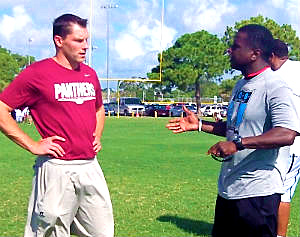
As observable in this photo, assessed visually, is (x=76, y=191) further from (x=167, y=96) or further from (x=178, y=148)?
(x=167, y=96)

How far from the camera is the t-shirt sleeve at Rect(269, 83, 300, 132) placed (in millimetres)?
4066

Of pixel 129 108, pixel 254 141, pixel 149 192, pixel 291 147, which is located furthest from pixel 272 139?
pixel 129 108

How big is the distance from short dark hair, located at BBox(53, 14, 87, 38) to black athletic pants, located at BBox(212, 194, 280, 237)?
5.74 feet

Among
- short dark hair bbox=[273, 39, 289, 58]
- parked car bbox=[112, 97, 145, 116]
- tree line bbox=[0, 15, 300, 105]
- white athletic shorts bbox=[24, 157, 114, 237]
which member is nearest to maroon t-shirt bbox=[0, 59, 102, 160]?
white athletic shorts bbox=[24, 157, 114, 237]

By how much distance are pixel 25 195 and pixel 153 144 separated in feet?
38.1

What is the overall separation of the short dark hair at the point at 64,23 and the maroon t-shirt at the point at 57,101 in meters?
0.23

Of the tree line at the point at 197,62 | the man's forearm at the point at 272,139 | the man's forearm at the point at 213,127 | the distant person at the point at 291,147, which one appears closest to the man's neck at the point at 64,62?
the man's forearm at the point at 213,127

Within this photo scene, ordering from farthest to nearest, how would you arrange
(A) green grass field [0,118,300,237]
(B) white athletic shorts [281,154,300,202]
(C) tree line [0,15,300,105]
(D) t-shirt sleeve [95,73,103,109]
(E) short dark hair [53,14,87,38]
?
(C) tree line [0,15,300,105] → (A) green grass field [0,118,300,237] → (B) white athletic shorts [281,154,300,202] → (D) t-shirt sleeve [95,73,103,109] → (E) short dark hair [53,14,87,38]

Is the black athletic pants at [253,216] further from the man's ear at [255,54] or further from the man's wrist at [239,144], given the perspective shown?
the man's ear at [255,54]

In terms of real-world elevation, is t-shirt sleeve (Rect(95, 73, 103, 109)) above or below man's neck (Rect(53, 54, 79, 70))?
below

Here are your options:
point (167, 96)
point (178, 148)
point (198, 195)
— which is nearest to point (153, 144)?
point (178, 148)

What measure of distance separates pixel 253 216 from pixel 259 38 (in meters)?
1.26

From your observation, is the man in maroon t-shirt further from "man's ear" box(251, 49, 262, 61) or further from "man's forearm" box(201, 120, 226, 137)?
"man's ear" box(251, 49, 262, 61)

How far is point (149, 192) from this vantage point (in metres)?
9.59
